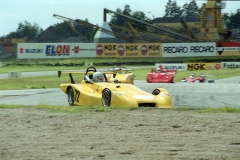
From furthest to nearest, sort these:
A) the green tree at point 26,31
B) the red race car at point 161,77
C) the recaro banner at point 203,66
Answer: the green tree at point 26,31, the recaro banner at point 203,66, the red race car at point 161,77

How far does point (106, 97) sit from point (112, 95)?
341 millimetres

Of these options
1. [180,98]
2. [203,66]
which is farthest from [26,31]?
[180,98]

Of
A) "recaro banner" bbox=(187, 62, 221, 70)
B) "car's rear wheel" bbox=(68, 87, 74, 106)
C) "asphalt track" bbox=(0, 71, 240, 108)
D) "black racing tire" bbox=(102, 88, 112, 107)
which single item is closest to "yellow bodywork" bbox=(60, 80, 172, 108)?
"black racing tire" bbox=(102, 88, 112, 107)

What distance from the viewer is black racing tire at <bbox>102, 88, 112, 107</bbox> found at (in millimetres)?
16250

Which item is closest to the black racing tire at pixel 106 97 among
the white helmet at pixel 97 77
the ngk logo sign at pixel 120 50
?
the white helmet at pixel 97 77

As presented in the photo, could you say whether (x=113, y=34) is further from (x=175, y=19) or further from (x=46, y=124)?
(x=46, y=124)

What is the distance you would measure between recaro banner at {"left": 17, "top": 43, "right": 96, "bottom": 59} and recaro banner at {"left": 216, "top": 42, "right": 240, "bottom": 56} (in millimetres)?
15330

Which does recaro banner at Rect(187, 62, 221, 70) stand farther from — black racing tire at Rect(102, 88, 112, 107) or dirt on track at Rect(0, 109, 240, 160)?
dirt on track at Rect(0, 109, 240, 160)

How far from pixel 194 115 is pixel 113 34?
69.1 meters

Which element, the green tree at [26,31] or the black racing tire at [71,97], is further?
the green tree at [26,31]

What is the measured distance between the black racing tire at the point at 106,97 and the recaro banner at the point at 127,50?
170 feet

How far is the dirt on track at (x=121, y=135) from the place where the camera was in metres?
8.44

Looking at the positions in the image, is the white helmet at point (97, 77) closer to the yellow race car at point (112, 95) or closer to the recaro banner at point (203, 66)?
the yellow race car at point (112, 95)

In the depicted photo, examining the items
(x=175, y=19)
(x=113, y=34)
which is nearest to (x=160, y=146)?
(x=113, y=34)
